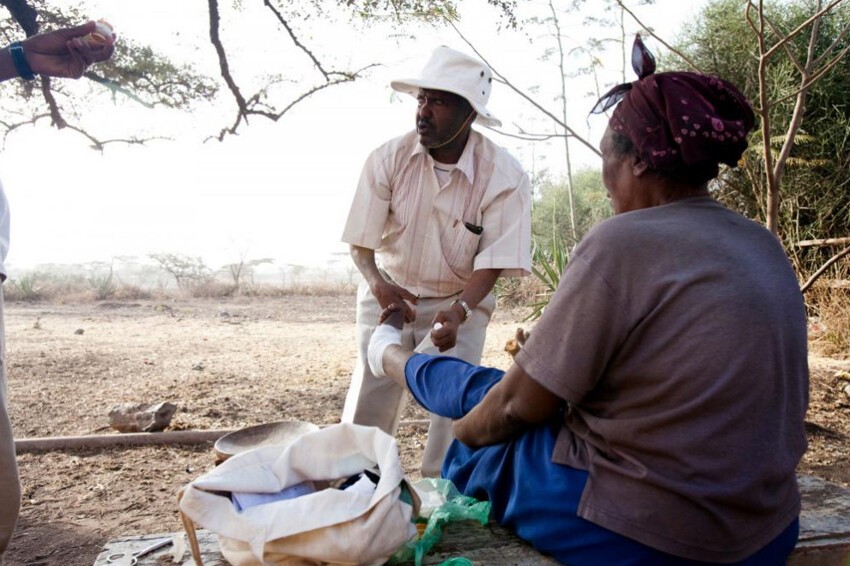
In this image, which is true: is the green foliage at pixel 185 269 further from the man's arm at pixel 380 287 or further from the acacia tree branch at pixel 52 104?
the man's arm at pixel 380 287

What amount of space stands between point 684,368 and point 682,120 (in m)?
0.51

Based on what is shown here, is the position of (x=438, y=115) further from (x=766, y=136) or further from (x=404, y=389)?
(x=766, y=136)

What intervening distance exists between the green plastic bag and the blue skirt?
0.11ft

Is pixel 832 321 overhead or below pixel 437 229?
below

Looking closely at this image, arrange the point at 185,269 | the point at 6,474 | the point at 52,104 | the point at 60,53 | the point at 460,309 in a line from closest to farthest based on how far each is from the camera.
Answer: the point at 6,474 < the point at 60,53 < the point at 460,309 < the point at 52,104 < the point at 185,269

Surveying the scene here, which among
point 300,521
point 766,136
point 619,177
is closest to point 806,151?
point 766,136

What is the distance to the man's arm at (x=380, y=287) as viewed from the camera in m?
3.04

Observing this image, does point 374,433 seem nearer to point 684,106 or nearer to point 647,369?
point 647,369

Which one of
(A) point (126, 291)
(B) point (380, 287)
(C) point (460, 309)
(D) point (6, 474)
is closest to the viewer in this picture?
(D) point (6, 474)

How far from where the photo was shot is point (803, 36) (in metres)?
9.43

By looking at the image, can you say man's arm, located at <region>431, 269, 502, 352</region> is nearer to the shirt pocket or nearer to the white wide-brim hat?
the shirt pocket

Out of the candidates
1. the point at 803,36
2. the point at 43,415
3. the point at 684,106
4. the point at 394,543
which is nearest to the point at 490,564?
the point at 394,543

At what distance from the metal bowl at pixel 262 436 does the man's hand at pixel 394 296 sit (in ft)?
2.61

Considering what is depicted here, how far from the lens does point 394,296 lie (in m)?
3.04
